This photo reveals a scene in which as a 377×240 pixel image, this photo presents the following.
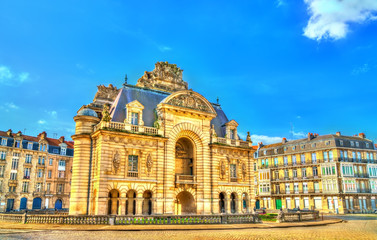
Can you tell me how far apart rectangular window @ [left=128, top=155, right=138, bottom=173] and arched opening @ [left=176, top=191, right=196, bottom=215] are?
760 centimetres

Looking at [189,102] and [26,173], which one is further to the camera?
[26,173]

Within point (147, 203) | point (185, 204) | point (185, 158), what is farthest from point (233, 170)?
point (147, 203)

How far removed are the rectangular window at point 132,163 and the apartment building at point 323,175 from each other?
39346 millimetres

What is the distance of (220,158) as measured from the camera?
3909cm

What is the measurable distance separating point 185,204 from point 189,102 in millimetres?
12166

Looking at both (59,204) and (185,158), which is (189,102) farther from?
(59,204)

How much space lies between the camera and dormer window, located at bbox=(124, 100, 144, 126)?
34125 mm

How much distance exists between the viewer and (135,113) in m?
34.8

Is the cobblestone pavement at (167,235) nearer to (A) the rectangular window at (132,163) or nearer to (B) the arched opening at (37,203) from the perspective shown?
(A) the rectangular window at (132,163)

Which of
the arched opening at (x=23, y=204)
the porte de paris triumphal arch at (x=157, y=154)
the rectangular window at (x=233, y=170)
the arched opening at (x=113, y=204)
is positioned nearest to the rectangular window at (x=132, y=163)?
the porte de paris triumphal arch at (x=157, y=154)

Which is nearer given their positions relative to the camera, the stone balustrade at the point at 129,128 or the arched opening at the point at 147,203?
the stone balustrade at the point at 129,128

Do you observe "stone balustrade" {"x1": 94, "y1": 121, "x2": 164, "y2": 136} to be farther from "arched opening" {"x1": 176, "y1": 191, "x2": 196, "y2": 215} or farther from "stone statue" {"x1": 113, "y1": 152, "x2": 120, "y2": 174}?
"arched opening" {"x1": 176, "y1": 191, "x2": 196, "y2": 215}

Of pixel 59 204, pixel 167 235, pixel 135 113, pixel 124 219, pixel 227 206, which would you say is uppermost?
pixel 135 113

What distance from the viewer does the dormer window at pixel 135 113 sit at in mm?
34125
